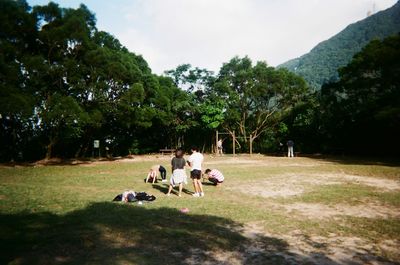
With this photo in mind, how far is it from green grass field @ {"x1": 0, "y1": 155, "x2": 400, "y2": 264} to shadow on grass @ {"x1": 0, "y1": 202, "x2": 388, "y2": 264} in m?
0.02

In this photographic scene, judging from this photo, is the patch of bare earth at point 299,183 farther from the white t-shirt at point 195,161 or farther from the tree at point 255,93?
the tree at point 255,93

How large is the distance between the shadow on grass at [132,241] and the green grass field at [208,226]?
0.06 feet

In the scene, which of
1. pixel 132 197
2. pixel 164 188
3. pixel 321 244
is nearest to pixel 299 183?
pixel 164 188

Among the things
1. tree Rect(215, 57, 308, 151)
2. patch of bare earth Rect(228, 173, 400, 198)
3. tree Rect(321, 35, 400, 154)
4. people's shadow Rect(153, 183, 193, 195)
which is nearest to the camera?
patch of bare earth Rect(228, 173, 400, 198)

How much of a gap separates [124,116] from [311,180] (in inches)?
635

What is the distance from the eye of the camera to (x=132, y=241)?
6.62m

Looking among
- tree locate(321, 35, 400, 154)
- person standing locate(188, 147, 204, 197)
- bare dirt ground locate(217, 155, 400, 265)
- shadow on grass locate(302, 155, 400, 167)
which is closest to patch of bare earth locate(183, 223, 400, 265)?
bare dirt ground locate(217, 155, 400, 265)

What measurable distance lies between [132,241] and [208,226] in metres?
1.97

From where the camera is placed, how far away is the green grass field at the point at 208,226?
19.0 ft

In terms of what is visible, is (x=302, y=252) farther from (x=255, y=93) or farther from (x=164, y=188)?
(x=255, y=93)

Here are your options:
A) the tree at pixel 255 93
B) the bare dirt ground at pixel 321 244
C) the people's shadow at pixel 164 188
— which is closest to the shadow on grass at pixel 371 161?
the tree at pixel 255 93

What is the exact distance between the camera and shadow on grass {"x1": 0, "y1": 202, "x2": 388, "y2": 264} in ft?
18.5

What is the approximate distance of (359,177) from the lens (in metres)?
16.1

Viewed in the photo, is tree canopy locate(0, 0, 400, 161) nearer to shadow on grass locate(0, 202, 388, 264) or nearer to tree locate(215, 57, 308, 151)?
tree locate(215, 57, 308, 151)
